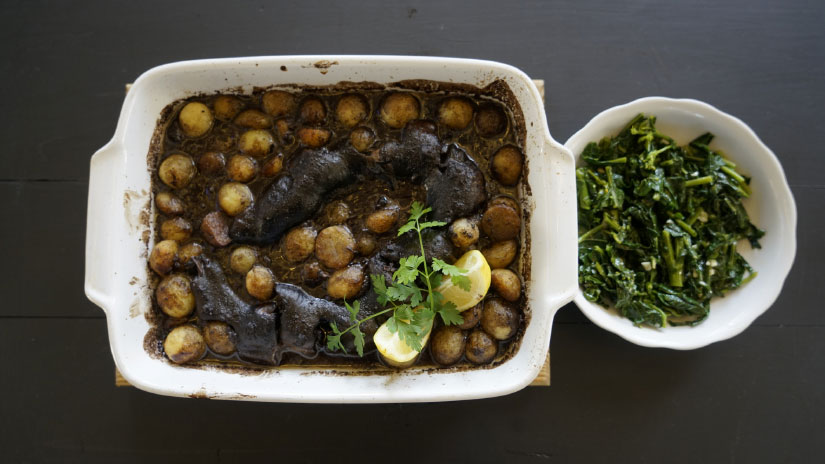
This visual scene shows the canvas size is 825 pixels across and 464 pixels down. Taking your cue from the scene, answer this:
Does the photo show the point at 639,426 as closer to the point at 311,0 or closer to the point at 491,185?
the point at 491,185

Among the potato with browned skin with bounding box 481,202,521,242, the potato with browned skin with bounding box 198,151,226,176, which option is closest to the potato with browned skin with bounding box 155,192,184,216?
the potato with browned skin with bounding box 198,151,226,176

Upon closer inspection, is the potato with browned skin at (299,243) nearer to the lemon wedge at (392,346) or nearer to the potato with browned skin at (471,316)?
the lemon wedge at (392,346)

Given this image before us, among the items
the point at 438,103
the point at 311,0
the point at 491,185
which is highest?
the point at 311,0

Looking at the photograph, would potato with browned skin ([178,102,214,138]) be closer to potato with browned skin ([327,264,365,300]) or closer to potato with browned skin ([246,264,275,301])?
potato with browned skin ([246,264,275,301])

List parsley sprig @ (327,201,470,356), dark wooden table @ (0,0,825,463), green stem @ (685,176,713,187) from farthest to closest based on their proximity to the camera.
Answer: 1. dark wooden table @ (0,0,825,463)
2. green stem @ (685,176,713,187)
3. parsley sprig @ (327,201,470,356)

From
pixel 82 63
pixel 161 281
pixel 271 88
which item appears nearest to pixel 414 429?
pixel 161 281
